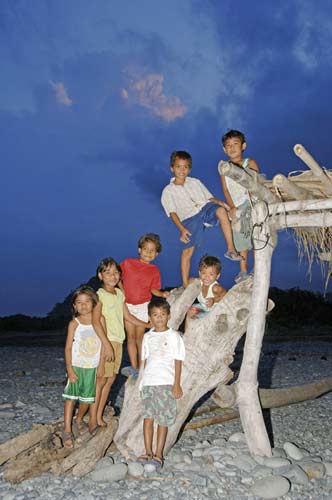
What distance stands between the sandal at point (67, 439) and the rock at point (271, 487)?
2.14 meters

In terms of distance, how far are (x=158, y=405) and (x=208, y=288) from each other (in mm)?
1570

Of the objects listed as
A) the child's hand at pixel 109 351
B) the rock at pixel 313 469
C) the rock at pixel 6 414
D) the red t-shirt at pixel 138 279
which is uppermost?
the red t-shirt at pixel 138 279

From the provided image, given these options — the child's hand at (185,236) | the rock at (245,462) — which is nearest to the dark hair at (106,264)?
the child's hand at (185,236)

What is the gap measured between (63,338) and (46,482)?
20.0 meters

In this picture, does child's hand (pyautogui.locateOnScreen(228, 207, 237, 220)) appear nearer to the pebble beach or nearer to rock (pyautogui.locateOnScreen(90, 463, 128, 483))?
the pebble beach

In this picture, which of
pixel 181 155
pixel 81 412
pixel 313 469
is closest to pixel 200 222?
pixel 181 155

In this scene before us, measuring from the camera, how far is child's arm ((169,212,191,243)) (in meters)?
6.89

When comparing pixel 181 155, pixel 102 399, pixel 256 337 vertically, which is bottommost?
pixel 102 399

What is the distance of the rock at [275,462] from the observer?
600 cm

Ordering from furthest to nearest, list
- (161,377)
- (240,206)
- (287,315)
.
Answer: (287,315) → (240,206) → (161,377)

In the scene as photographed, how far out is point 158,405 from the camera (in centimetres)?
577

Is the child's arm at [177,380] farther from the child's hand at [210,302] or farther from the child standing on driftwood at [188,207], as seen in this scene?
the child standing on driftwood at [188,207]

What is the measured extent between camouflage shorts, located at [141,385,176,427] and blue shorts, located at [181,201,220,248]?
2.07 meters

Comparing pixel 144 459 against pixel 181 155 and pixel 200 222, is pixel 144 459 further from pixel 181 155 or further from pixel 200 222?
pixel 181 155
